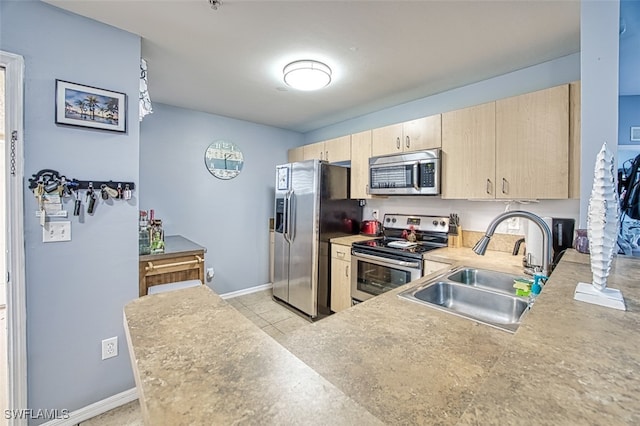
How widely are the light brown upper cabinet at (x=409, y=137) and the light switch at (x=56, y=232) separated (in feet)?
8.63

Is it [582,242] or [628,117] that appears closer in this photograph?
[582,242]

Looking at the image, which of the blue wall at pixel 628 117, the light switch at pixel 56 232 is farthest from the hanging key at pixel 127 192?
the blue wall at pixel 628 117

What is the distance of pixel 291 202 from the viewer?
328cm

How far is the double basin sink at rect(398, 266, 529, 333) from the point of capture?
4.26 ft

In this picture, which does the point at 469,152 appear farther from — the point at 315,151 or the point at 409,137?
the point at 315,151

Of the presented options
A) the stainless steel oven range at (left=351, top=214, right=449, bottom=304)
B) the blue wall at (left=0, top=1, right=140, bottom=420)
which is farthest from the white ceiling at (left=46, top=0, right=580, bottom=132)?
the stainless steel oven range at (left=351, top=214, right=449, bottom=304)

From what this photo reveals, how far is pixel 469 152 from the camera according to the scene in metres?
2.30

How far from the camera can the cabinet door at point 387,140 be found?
9.11 ft

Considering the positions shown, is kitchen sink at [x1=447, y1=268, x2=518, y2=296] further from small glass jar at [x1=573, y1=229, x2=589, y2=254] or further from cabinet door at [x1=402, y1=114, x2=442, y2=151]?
cabinet door at [x1=402, y1=114, x2=442, y2=151]

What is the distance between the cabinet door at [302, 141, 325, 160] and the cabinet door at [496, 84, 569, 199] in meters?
2.01

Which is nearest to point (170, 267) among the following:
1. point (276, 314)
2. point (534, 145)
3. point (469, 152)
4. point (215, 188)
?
point (276, 314)

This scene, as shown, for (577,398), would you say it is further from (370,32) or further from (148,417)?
Result: (370,32)

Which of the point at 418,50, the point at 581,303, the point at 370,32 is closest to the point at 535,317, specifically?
the point at 581,303

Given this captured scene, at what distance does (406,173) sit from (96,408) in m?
2.95
